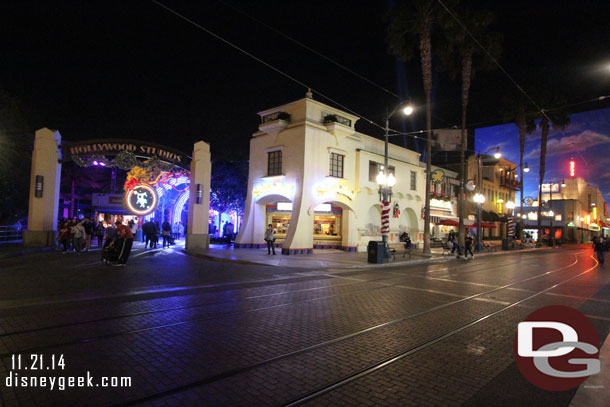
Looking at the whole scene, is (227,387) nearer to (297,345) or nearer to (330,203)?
(297,345)

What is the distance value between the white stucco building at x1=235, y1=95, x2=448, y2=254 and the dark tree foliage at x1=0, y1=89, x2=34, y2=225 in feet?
49.6

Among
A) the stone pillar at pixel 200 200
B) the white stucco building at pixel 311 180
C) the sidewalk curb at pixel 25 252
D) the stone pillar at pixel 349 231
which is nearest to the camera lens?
the sidewalk curb at pixel 25 252

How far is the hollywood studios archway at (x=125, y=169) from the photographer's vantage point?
66.1 ft

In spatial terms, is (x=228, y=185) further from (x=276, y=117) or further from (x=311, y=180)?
(x=311, y=180)

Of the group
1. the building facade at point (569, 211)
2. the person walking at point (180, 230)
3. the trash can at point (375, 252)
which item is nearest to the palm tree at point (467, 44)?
the trash can at point (375, 252)

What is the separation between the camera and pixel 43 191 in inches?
811

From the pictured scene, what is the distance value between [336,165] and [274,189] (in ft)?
14.8

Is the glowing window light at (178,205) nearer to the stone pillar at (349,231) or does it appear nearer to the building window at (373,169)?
the stone pillar at (349,231)

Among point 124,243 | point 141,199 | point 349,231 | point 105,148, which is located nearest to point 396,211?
point 349,231

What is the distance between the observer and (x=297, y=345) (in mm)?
5691

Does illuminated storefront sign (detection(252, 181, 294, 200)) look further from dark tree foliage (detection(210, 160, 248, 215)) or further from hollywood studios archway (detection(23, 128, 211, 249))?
dark tree foliage (detection(210, 160, 248, 215))

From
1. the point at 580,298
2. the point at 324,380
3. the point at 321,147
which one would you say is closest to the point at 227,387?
the point at 324,380

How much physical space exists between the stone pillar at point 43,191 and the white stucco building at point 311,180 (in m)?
11.1

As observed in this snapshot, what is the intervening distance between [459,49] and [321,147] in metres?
12.4
